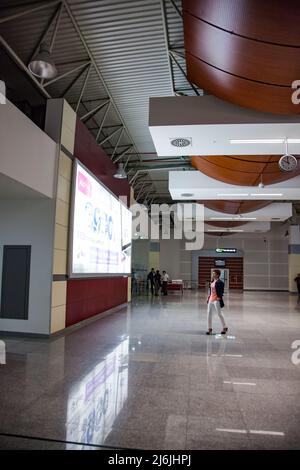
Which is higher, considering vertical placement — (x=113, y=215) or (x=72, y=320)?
(x=113, y=215)

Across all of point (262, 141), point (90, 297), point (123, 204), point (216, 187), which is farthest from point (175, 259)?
point (262, 141)

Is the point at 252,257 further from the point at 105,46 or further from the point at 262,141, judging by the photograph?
the point at 105,46

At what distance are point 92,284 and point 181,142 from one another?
4620 millimetres

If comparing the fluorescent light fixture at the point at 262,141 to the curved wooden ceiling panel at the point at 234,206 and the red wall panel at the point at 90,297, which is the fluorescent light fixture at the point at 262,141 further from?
the curved wooden ceiling panel at the point at 234,206

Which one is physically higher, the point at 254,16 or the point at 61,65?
the point at 61,65

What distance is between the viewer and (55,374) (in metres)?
4.60

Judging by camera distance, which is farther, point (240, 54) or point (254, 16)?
point (240, 54)

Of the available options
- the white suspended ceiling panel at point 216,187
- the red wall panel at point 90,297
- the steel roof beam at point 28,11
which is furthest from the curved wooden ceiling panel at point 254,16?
the white suspended ceiling panel at point 216,187

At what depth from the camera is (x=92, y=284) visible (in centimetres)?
938

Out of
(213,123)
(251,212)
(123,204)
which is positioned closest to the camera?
(213,123)

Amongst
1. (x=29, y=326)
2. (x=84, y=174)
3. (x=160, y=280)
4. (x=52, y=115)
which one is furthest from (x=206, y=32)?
(x=160, y=280)

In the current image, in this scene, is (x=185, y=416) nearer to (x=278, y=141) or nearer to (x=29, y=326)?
(x=29, y=326)

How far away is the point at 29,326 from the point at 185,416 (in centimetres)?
449

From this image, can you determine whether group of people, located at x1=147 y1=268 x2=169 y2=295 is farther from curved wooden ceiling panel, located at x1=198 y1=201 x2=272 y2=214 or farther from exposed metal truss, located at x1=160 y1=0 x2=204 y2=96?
exposed metal truss, located at x1=160 y1=0 x2=204 y2=96
